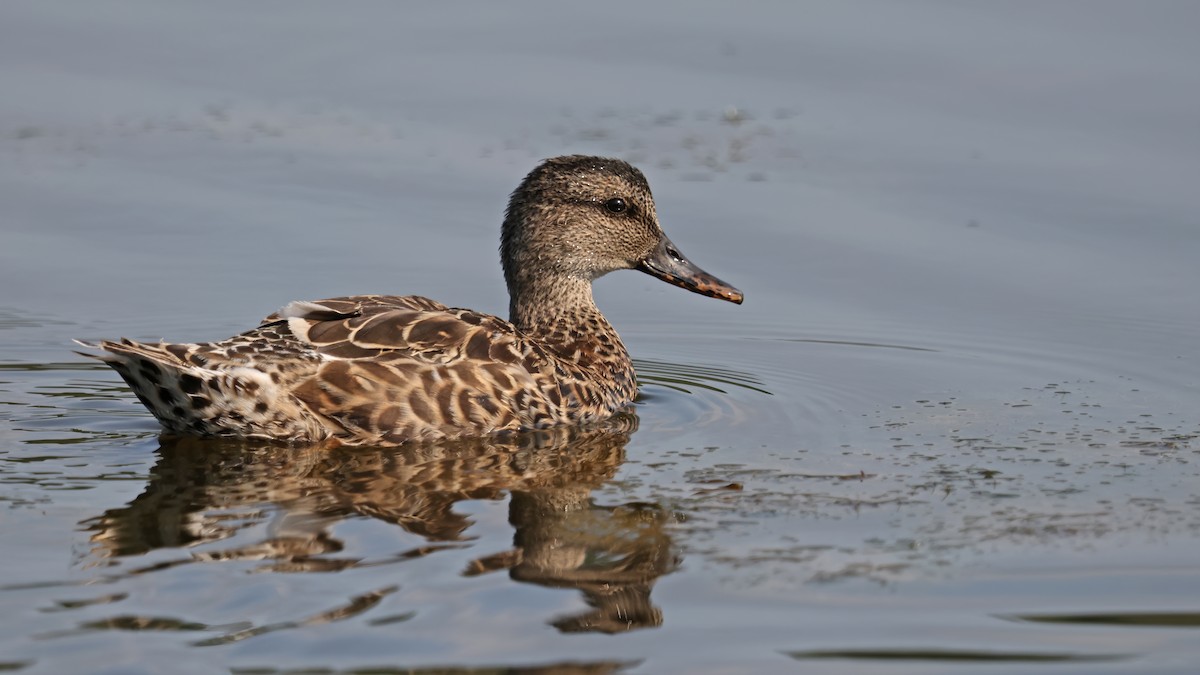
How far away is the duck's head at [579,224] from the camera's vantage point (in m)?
9.96

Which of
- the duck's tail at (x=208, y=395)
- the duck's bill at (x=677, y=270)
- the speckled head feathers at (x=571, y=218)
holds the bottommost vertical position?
the duck's tail at (x=208, y=395)

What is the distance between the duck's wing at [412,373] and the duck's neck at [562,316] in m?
0.73

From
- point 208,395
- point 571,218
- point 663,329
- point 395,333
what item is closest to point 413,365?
point 395,333

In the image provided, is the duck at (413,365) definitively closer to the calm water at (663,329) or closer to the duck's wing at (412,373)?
the duck's wing at (412,373)

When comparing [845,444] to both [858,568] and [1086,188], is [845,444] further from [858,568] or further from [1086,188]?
[1086,188]

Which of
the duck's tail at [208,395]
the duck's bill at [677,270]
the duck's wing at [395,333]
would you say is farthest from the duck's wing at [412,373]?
the duck's bill at [677,270]

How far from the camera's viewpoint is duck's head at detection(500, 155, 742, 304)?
32.7 ft

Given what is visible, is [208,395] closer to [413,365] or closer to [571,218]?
[413,365]

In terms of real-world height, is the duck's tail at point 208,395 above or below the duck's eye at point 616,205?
below

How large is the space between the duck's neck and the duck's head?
0.04 m

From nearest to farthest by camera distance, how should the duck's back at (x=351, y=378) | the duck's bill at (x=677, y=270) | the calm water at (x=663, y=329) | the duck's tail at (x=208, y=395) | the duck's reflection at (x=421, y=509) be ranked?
the calm water at (x=663, y=329)
the duck's reflection at (x=421, y=509)
the duck's tail at (x=208, y=395)
the duck's back at (x=351, y=378)
the duck's bill at (x=677, y=270)

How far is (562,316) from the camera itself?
33.0 feet

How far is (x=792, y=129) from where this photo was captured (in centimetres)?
1346

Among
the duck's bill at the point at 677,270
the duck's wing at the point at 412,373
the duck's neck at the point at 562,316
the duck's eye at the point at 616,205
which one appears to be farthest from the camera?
the duck's bill at the point at 677,270
